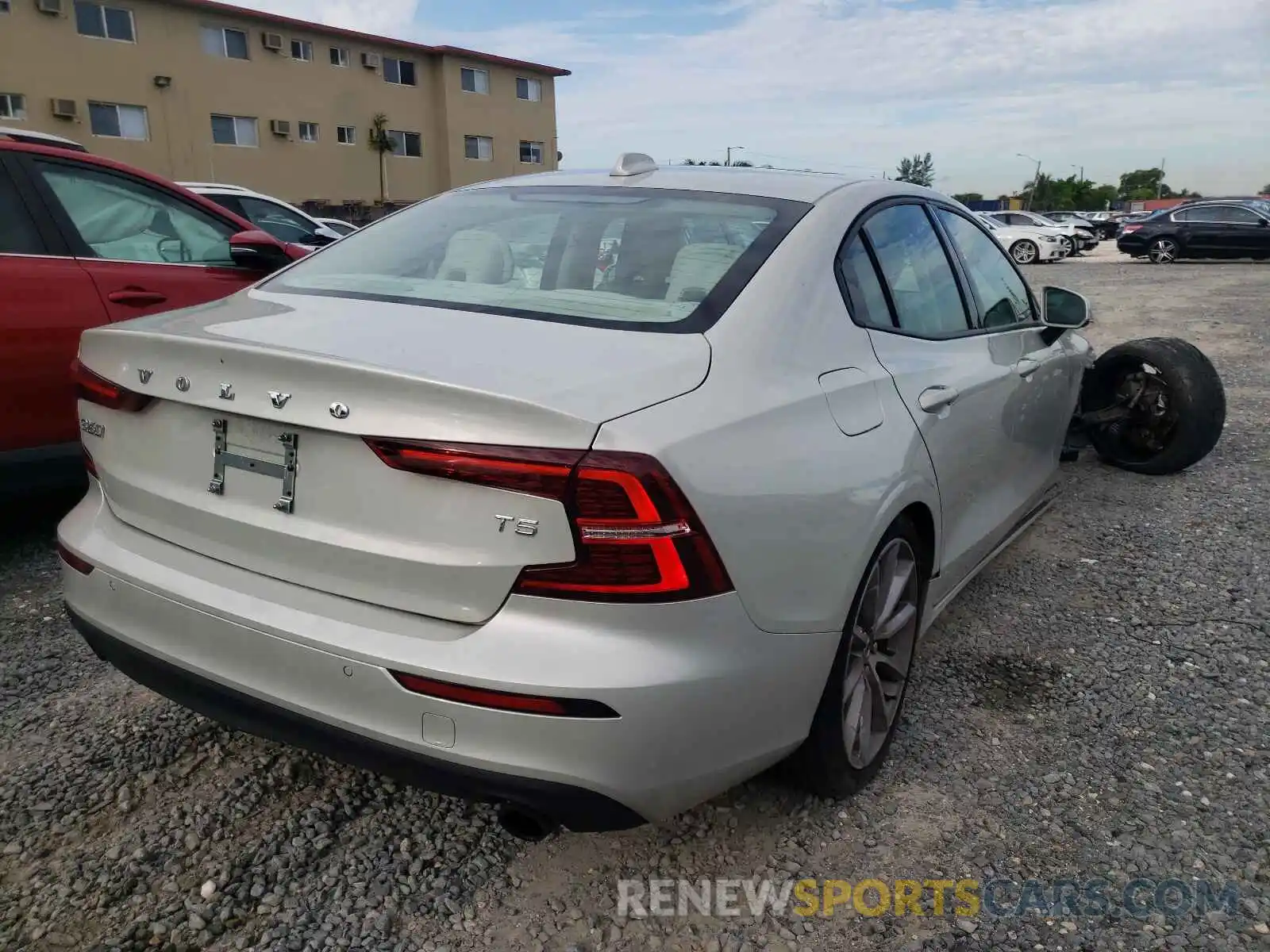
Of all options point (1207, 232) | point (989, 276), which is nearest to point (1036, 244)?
point (1207, 232)

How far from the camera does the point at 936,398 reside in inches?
106

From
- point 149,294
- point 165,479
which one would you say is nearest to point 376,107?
point 149,294

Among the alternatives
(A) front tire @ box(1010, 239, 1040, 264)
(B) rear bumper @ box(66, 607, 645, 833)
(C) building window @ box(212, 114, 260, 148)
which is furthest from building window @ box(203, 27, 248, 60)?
(B) rear bumper @ box(66, 607, 645, 833)

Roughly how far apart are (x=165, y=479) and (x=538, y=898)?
1240 mm

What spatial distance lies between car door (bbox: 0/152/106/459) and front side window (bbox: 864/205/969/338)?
3068mm

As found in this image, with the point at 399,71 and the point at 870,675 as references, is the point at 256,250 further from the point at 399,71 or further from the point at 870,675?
the point at 399,71

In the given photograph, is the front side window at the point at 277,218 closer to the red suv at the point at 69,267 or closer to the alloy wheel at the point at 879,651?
the red suv at the point at 69,267

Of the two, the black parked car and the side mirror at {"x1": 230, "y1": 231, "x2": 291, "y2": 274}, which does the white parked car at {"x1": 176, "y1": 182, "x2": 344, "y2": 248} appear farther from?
the black parked car

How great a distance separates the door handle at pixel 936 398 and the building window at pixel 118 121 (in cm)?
3166

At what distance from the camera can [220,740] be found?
2.72 meters

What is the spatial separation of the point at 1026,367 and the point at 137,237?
3760 mm

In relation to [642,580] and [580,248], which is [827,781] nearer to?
[642,580]

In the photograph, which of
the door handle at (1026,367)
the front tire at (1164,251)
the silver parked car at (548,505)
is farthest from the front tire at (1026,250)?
the silver parked car at (548,505)

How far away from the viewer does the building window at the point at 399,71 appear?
36188mm
